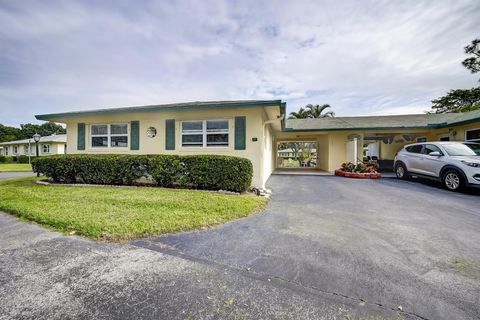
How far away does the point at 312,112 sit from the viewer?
26844 millimetres

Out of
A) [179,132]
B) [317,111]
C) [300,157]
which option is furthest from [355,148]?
[300,157]

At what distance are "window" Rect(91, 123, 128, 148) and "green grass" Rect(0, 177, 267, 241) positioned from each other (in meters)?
3.39

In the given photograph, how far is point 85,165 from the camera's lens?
24.5ft

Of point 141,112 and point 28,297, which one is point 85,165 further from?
point 28,297

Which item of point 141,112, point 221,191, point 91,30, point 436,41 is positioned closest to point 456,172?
point 436,41

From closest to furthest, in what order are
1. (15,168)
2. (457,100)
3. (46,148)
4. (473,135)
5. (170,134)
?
1. (170,134)
2. (473,135)
3. (15,168)
4. (457,100)
5. (46,148)

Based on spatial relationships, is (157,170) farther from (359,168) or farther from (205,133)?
(359,168)

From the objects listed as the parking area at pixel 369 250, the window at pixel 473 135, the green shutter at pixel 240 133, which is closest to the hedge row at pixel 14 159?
the green shutter at pixel 240 133

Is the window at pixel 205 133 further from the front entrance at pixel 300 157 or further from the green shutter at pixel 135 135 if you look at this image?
the front entrance at pixel 300 157

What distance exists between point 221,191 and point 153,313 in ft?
15.9

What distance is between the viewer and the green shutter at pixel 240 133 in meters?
7.45

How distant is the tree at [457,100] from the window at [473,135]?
17436mm

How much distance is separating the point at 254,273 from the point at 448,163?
8539 mm

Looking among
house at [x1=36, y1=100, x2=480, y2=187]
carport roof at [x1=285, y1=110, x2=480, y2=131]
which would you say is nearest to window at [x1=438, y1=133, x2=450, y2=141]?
carport roof at [x1=285, y1=110, x2=480, y2=131]
